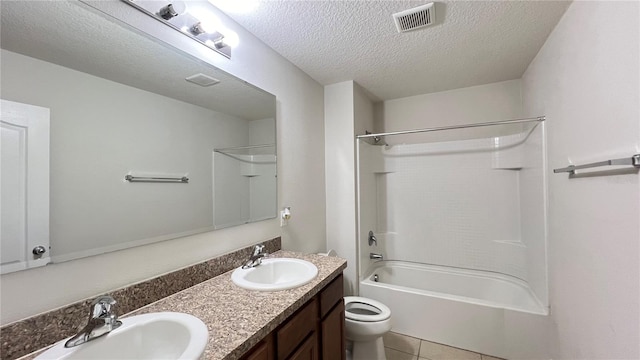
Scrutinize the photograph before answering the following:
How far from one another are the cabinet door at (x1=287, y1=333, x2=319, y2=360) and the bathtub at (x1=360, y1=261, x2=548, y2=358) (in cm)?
124

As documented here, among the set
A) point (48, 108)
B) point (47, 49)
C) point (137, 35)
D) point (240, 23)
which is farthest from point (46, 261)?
point (240, 23)

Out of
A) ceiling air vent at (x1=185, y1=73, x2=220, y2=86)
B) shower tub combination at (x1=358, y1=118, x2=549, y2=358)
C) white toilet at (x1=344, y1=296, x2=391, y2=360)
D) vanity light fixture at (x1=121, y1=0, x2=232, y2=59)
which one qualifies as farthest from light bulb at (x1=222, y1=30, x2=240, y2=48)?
white toilet at (x1=344, y1=296, x2=391, y2=360)

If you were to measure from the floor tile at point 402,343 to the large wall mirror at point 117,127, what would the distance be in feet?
5.56

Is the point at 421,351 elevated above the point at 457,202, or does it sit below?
below

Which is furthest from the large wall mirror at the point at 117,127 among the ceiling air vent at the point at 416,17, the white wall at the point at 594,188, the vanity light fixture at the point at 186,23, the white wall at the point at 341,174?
the white wall at the point at 594,188

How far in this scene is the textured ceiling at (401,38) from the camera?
145 cm

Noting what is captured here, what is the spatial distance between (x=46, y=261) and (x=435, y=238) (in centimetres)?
298

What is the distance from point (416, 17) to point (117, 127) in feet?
5.43

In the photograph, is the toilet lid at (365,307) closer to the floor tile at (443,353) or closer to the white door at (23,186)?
the floor tile at (443,353)

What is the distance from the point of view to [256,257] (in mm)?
1511

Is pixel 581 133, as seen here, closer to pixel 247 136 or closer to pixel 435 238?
pixel 435 238

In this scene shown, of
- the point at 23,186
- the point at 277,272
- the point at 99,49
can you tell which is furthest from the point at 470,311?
the point at 99,49

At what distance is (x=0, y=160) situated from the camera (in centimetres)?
70

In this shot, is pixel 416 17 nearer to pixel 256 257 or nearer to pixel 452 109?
pixel 452 109
